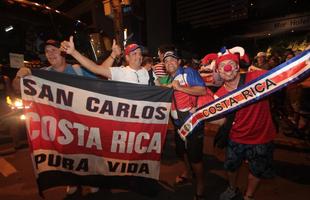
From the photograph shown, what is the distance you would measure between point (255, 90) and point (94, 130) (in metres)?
1.91

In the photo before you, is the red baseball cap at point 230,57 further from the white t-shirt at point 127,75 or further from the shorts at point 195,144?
the white t-shirt at point 127,75

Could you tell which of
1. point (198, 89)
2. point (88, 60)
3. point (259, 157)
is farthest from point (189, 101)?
point (88, 60)

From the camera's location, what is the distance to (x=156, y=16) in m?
26.4

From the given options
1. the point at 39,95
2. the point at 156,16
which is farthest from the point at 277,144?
the point at 156,16

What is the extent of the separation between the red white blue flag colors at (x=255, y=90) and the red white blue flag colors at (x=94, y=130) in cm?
39

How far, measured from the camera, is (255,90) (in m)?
3.43

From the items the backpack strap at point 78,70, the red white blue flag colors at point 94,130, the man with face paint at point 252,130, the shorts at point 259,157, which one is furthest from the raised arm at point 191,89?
the backpack strap at point 78,70

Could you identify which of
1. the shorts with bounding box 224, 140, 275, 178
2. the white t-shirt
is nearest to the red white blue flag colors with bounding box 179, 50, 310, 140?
the shorts with bounding box 224, 140, 275, 178

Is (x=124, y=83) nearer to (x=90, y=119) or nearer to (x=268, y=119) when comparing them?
(x=90, y=119)

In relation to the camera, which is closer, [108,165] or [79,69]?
[108,165]

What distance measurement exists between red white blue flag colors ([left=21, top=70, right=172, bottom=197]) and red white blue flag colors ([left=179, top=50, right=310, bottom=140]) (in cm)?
39

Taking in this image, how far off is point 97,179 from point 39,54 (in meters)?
4.17

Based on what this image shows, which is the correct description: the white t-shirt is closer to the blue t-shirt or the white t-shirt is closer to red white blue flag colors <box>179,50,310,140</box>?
the blue t-shirt

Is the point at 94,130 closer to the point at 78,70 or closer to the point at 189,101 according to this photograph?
the point at 78,70
